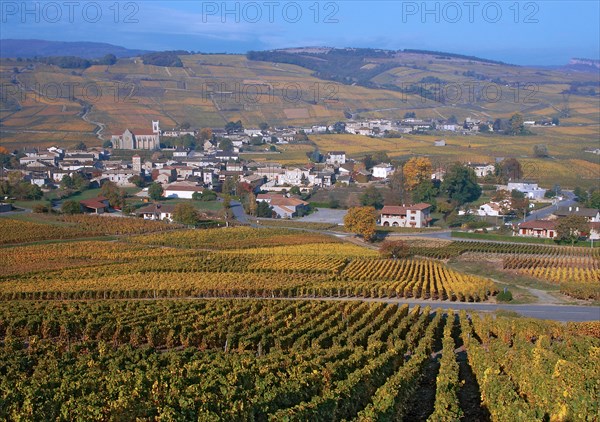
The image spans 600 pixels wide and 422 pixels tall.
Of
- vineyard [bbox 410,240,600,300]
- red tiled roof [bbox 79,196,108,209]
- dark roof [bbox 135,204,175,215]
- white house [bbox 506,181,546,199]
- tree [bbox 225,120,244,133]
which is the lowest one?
vineyard [bbox 410,240,600,300]

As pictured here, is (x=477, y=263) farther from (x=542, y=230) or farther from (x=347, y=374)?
(x=347, y=374)

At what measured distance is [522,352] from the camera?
15.2 meters

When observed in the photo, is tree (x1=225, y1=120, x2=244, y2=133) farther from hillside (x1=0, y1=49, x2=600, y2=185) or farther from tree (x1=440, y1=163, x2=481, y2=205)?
tree (x1=440, y1=163, x2=481, y2=205)

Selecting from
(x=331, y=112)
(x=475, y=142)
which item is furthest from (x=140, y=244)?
(x=331, y=112)

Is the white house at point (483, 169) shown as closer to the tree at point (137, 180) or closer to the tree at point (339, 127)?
the tree at point (137, 180)

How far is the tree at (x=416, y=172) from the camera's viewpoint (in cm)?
6062

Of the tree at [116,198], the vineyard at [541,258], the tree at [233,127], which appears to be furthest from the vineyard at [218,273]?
the tree at [233,127]

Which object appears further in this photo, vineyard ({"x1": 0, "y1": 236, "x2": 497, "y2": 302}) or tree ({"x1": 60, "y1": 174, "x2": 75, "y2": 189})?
tree ({"x1": 60, "y1": 174, "x2": 75, "y2": 189})

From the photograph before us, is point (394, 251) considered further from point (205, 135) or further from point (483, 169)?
point (205, 135)

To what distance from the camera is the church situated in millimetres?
89062

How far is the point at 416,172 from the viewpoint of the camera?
2429 inches

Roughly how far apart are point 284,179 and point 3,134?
4433 centimetres

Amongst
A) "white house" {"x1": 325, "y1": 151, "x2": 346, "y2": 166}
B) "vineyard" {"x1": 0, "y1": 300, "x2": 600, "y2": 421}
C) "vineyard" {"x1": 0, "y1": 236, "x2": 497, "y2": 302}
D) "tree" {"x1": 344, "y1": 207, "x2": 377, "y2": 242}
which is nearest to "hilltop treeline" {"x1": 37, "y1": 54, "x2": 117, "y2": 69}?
"white house" {"x1": 325, "y1": 151, "x2": 346, "y2": 166}

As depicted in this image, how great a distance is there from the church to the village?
0.12 meters
